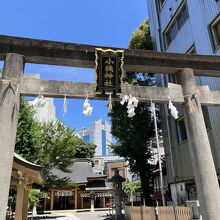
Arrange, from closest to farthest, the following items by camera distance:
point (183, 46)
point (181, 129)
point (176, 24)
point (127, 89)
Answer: point (127, 89)
point (181, 129)
point (183, 46)
point (176, 24)

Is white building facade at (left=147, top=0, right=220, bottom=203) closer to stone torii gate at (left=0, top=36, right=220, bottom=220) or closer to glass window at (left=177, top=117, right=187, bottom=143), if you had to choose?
glass window at (left=177, top=117, right=187, bottom=143)

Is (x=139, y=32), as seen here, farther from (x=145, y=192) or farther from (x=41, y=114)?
(x=41, y=114)

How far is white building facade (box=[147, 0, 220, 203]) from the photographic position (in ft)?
46.0

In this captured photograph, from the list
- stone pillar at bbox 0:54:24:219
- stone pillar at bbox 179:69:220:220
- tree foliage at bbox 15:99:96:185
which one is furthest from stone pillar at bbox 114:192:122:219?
Answer: stone pillar at bbox 0:54:24:219

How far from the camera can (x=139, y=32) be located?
2462 centimetres

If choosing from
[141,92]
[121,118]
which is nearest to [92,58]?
[141,92]

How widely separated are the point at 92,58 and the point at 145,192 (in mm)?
17811

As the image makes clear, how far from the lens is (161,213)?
36.4 ft

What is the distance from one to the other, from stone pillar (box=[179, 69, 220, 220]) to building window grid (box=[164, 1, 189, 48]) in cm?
1191

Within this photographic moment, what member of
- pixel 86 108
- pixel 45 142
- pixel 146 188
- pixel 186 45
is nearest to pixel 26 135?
pixel 45 142

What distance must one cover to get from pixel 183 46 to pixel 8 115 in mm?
14584

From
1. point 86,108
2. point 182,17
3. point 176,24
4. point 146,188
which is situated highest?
point 176,24

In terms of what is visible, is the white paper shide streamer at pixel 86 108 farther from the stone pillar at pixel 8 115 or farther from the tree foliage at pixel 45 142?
the tree foliage at pixel 45 142

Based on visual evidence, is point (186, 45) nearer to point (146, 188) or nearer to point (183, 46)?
point (183, 46)
